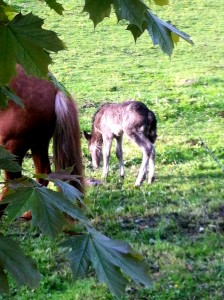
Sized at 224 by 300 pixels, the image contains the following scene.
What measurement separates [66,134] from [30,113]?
0.33 m

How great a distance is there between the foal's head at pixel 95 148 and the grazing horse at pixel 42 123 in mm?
2403

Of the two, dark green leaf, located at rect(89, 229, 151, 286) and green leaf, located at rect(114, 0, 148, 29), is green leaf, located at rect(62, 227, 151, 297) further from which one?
green leaf, located at rect(114, 0, 148, 29)

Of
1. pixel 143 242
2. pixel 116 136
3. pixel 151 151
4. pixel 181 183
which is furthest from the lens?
pixel 116 136

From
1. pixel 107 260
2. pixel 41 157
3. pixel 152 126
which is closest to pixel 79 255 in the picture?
pixel 107 260

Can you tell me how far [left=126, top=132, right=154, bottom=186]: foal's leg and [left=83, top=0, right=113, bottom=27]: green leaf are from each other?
552 centimetres

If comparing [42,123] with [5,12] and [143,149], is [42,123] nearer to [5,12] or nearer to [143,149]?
[143,149]

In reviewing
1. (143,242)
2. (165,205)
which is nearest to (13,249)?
(143,242)

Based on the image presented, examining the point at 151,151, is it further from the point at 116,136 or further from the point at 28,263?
the point at 28,263

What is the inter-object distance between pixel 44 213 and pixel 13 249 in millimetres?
85

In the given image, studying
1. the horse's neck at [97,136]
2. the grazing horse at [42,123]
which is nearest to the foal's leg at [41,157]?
the grazing horse at [42,123]

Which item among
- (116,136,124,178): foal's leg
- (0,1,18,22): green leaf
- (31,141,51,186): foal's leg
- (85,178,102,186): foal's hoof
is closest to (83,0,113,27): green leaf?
(0,1,18,22): green leaf

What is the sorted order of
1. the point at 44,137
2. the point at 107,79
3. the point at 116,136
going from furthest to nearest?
the point at 107,79, the point at 116,136, the point at 44,137

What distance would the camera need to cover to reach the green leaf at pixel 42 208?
1.19m

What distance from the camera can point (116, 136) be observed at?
25.5 ft
